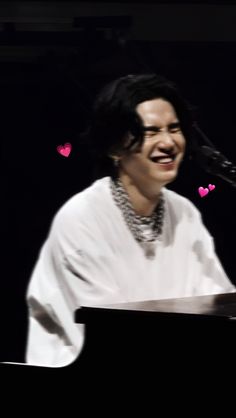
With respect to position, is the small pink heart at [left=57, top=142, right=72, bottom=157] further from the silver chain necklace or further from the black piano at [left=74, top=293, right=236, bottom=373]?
the black piano at [left=74, top=293, right=236, bottom=373]

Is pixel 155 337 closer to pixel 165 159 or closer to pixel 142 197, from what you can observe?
pixel 142 197

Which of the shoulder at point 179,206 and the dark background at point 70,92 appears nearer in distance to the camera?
the shoulder at point 179,206

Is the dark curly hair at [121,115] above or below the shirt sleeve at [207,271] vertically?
above

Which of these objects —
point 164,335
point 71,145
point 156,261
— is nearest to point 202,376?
point 164,335

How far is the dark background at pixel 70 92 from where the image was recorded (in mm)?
2545

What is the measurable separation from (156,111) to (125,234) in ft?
1.24

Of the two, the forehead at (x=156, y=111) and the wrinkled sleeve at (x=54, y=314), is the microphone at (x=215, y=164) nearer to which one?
the forehead at (x=156, y=111)

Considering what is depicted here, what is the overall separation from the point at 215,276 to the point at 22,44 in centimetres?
102

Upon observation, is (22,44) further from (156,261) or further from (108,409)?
(108,409)

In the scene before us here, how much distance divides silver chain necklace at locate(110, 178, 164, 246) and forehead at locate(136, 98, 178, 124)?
21 cm

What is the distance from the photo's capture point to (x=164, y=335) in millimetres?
1227

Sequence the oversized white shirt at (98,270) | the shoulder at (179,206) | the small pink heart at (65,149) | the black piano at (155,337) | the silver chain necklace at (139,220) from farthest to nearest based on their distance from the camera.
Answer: the small pink heart at (65,149) → the shoulder at (179,206) → the silver chain necklace at (139,220) → the oversized white shirt at (98,270) → the black piano at (155,337)

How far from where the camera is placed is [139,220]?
1831 millimetres

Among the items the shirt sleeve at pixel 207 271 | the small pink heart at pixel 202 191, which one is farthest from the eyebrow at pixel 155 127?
the small pink heart at pixel 202 191
